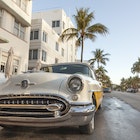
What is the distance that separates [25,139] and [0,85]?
3.78 feet

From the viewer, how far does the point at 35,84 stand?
381 cm

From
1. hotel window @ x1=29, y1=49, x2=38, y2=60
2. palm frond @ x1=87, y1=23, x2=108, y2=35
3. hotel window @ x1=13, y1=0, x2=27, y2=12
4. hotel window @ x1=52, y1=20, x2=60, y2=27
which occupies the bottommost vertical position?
hotel window @ x1=29, y1=49, x2=38, y2=60

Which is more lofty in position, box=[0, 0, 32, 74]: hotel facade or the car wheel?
box=[0, 0, 32, 74]: hotel facade

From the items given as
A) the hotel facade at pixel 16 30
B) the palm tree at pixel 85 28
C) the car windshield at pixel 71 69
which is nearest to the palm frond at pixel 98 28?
the palm tree at pixel 85 28

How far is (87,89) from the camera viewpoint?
3.90m

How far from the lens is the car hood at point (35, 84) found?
366 cm

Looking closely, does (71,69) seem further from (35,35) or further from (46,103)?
(35,35)

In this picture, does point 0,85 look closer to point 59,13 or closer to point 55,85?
point 55,85

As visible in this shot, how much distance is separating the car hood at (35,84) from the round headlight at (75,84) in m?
0.19

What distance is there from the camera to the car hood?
12.0ft

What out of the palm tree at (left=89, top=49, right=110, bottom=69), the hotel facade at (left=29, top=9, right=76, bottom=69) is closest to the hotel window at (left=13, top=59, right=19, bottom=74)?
the hotel facade at (left=29, top=9, right=76, bottom=69)

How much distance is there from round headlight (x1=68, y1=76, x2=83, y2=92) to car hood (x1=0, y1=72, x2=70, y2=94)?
195 mm

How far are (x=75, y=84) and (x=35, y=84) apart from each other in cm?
71

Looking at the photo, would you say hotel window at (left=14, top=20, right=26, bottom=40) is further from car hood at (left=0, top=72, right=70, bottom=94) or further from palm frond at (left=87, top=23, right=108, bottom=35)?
car hood at (left=0, top=72, right=70, bottom=94)
